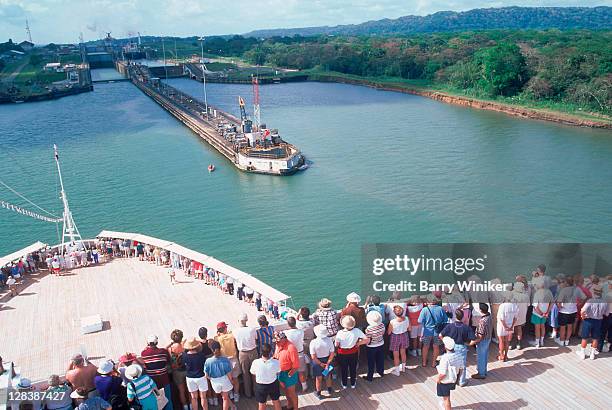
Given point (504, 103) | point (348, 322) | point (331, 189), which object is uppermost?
point (348, 322)

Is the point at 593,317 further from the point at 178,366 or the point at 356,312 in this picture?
the point at 178,366

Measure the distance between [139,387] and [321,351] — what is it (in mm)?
2257

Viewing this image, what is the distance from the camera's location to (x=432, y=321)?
7.37m

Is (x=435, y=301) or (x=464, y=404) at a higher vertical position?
(x=435, y=301)

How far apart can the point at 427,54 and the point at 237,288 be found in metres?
86.3

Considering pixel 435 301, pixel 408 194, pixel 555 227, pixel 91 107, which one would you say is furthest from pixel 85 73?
pixel 435 301

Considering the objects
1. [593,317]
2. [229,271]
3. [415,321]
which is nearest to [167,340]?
[229,271]

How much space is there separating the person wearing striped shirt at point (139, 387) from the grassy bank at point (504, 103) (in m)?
47.6

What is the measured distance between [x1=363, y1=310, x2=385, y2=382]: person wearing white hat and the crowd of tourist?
15mm

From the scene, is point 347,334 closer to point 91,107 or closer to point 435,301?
point 435,301

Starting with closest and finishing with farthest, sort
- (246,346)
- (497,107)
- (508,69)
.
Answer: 1. (246,346)
2. (497,107)
3. (508,69)

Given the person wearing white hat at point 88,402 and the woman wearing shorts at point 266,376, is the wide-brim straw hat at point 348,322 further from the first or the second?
the person wearing white hat at point 88,402

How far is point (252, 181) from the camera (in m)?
34.6

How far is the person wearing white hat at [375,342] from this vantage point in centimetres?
715
